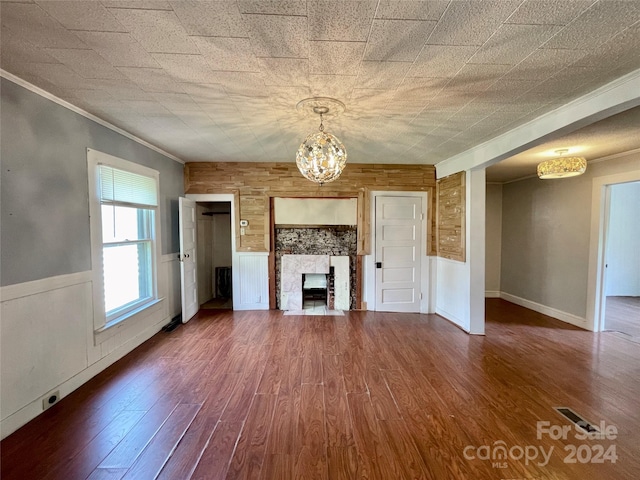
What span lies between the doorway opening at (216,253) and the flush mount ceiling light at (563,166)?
517 cm

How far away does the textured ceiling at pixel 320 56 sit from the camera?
4.24ft

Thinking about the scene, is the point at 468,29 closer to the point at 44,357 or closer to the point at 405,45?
the point at 405,45

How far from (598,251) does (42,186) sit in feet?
20.7

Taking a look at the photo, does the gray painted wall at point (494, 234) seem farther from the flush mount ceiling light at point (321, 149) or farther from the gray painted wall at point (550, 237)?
the flush mount ceiling light at point (321, 149)

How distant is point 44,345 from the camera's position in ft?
6.81

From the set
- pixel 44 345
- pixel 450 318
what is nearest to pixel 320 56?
pixel 44 345

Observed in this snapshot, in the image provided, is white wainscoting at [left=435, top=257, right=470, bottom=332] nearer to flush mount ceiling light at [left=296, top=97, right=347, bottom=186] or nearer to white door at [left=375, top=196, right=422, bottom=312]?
white door at [left=375, top=196, right=422, bottom=312]

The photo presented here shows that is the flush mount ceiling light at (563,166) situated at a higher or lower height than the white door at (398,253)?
higher

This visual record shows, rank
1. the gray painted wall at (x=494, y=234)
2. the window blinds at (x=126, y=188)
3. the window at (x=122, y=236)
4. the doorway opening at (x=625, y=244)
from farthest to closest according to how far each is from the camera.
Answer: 1. the doorway opening at (x=625, y=244)
2. the gray painted wall at (x=494, y=234)
3. the window blinds at (x=126, y=188)
4. the window at (x=122, y=236)

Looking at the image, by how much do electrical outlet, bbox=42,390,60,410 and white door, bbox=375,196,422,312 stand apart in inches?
156

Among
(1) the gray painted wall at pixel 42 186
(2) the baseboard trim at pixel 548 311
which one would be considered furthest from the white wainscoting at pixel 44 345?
(2) the baseboard trim at pixel 548 311

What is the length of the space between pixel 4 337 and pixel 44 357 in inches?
14.9

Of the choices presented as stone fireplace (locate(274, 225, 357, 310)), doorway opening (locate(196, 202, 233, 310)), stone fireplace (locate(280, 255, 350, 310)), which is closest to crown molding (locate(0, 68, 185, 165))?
doorway opening (locate(196, 202, 233, 310))

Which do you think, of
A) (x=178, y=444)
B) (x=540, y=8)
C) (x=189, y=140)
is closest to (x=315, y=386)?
(x=178, y=444)
